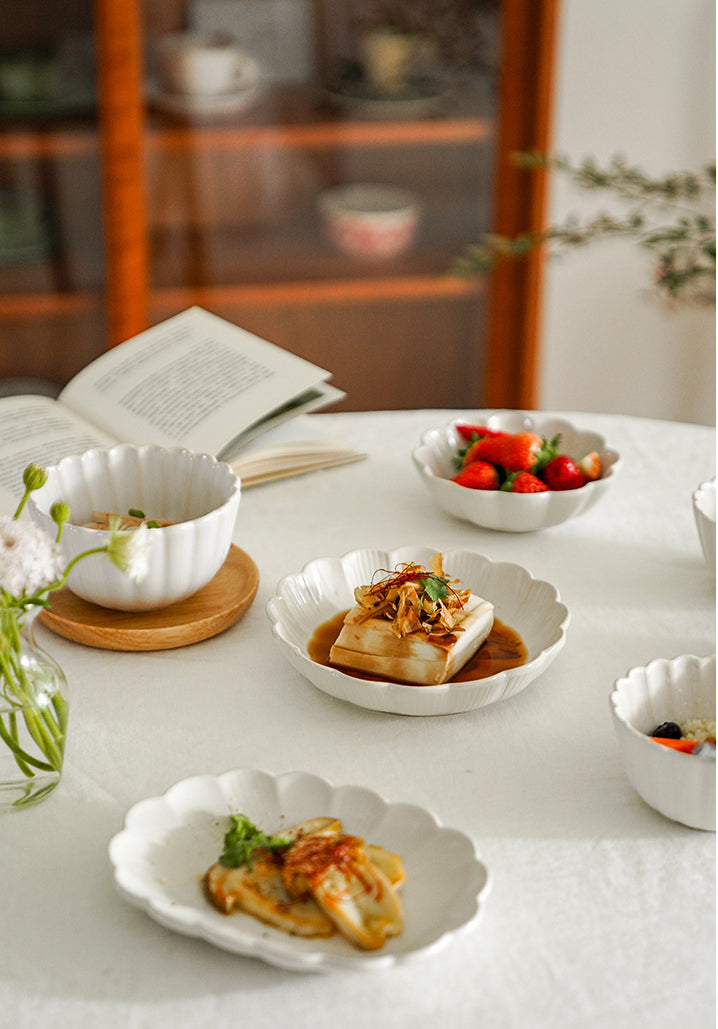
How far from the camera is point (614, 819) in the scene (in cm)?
77

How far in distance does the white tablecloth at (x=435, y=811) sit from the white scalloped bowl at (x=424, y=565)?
0.03 metres

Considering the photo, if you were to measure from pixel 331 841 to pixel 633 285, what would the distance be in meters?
2.24

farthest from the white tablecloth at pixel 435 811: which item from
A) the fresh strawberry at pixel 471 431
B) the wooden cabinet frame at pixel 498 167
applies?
the wooden cabinet frame at pixel 498 167

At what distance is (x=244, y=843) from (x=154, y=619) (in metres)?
0.32

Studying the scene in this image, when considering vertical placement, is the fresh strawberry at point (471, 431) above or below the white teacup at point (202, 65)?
below

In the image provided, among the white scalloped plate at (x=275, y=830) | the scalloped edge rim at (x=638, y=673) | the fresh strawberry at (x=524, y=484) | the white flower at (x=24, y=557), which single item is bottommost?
the white scalloped plate at (x=275, y=830)

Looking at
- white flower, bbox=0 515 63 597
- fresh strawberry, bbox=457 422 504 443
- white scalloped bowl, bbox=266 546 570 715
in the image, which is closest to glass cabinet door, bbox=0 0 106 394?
fresh strawberry, bbox=457 422 504 443

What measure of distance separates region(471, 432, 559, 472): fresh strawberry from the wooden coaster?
0.29 meters

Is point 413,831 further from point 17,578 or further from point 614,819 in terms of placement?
point 17,578

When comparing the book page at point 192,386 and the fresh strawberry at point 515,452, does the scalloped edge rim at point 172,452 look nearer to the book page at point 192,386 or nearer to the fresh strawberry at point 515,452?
the book page at point 192,386

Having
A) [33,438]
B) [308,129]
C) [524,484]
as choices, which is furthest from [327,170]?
[524,484]

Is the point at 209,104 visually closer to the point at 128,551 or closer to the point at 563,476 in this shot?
the point at 563,476

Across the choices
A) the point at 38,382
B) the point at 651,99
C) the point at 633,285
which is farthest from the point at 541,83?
the point at 38,382

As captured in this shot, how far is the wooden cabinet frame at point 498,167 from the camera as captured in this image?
2.30 meters
